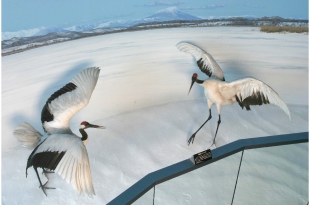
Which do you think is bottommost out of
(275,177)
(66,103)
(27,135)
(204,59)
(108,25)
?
(275,177)

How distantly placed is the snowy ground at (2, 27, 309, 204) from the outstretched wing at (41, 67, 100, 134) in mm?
81

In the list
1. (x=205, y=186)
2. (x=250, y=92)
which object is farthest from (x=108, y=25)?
(x=205, y=186)

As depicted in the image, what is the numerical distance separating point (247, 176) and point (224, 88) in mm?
765

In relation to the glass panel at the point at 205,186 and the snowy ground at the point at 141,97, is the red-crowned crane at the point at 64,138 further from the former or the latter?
the glass panel at the point at 205,186

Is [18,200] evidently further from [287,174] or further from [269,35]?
[269,35]

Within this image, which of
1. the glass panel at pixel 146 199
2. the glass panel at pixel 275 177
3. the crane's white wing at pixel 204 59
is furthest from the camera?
the crane's white wing at pixel 204 59

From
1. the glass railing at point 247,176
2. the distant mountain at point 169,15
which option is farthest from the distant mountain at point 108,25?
the glass railing at point 247,176

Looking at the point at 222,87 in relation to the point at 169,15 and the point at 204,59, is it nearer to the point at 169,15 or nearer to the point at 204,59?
the point at 204,59

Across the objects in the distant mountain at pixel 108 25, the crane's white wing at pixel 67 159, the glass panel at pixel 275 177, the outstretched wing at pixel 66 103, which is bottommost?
the glass panel at pixel 275 177

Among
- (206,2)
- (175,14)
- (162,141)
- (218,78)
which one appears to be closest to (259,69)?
Answer: (218,78)

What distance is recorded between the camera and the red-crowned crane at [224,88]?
6.46 feet

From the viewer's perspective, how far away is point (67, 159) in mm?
1480

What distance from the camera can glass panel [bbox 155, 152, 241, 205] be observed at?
1153mm

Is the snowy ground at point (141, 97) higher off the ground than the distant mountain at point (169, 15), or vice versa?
the distant mountain at point (169, 15)
